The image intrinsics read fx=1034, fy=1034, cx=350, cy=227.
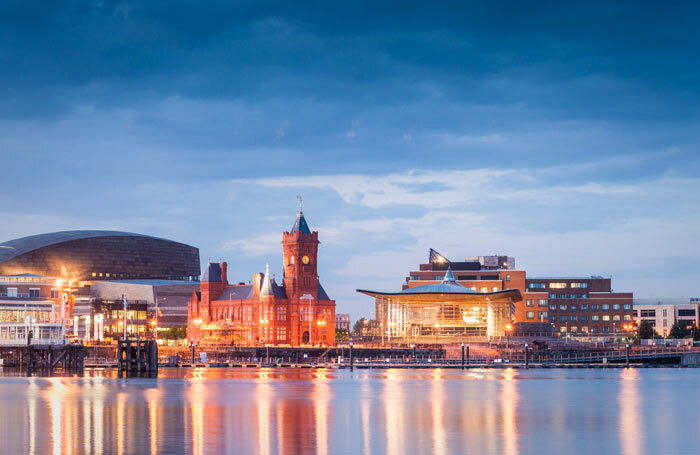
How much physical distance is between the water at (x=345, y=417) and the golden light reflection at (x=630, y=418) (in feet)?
0.34

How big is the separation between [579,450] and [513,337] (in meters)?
133

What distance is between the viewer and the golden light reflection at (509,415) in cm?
5275

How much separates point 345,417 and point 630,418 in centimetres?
1913

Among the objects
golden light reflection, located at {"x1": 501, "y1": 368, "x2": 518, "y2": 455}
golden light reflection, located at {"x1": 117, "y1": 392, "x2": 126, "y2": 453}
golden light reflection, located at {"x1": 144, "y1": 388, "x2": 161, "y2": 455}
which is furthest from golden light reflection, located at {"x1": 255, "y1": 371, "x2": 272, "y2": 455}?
golden light reflection, located at {"x1": 501, "y1": 368, "x2": 518, "y2": 455}

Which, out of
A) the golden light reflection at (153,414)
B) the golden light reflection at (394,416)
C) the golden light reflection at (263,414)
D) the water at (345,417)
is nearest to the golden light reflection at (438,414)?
the water at (345,417)

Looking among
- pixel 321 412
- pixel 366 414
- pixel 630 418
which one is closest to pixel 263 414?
pixel 321 412

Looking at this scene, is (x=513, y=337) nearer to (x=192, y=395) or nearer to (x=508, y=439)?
(x=192, y=395)

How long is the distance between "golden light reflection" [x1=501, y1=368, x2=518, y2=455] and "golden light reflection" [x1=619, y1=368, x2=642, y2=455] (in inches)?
221

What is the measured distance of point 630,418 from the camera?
227 ft

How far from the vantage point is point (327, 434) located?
57.7 m

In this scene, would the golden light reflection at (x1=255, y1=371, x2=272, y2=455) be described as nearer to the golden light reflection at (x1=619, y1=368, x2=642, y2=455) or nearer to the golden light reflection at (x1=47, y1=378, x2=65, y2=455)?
the golden light reflection at (x1=47, y1=378, x2=65, y2=455)

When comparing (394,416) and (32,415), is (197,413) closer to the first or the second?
(32,415)

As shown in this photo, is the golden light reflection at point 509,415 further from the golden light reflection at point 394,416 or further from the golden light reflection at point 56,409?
the golden light reflection at point 56,409

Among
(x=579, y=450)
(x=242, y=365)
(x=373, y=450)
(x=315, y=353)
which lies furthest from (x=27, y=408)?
(x=315, y=353)
